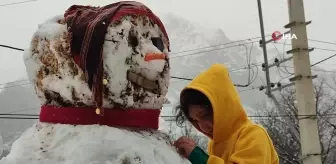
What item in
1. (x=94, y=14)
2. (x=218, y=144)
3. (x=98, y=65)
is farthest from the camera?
(x=218, y=144)

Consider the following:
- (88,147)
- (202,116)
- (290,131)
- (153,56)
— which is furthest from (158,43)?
(290,131)

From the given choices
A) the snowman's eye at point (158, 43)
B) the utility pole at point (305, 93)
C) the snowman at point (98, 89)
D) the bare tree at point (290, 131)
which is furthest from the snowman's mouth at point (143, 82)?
the bare tree at point (290, 131)

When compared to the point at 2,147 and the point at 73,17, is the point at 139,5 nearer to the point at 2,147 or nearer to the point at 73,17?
the point at 73,17

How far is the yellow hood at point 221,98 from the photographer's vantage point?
58.4 inches

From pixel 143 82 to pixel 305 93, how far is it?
583 centimetres

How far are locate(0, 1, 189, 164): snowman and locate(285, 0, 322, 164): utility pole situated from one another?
18.7 ft

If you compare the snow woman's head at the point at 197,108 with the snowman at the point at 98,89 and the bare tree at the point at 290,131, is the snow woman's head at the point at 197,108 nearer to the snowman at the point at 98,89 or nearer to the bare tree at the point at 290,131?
the snowman at the point at 98,89

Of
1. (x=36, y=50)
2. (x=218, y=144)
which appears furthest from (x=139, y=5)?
(x=218, y=144)

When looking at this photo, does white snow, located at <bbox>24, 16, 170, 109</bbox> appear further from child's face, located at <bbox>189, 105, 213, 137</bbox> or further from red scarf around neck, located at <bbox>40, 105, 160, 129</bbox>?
child's face, located at <bbox>189, 105, 213, 137</bbox>

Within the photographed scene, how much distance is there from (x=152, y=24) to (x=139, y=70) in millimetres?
176

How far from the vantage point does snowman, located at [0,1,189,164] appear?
118 centimetres

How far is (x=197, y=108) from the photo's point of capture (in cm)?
156

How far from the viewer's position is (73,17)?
53.0 inches

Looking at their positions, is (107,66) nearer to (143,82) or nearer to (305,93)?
(143,82)
